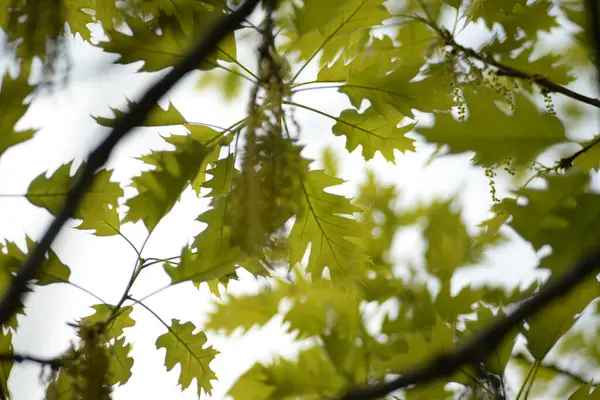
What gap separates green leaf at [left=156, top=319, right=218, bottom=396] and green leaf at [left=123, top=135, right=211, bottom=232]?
24cm

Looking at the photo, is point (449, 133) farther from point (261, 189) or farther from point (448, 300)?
point (448, 300)

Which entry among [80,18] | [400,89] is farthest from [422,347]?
[80,18]

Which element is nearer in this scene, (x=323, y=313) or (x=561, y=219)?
(x=561, y=219)

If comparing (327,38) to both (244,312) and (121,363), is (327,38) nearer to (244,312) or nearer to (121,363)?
(121,363)

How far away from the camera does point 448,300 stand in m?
1.31

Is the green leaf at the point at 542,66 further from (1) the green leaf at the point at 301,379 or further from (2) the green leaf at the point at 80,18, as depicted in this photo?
(2) the green leaf at the point at 80,18

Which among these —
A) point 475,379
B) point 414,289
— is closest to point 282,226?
point 475,379

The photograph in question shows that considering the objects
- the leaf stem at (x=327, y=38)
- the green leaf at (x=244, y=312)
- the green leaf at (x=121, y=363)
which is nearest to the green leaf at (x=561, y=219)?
the leaf stem at (x=327, y=38)

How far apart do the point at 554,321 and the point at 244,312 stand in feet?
3.37

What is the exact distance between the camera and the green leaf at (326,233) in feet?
3.57

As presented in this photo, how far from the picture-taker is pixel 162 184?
94cm

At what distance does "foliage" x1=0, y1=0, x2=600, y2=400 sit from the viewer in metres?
0.80

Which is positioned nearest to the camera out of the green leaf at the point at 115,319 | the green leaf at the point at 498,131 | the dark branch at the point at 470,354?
the dark branch at the point at 470,354

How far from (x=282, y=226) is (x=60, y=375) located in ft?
1.41
